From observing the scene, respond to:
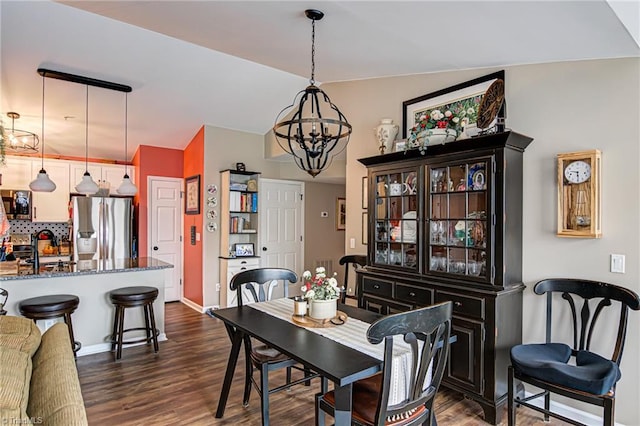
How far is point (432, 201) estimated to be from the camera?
123 inches

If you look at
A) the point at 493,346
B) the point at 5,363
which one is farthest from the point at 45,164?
the point at 493,346

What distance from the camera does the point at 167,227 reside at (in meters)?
6.14

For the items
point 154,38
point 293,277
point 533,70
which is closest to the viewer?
point 533,70

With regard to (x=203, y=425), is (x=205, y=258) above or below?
above

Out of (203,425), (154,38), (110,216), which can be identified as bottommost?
(203,425)

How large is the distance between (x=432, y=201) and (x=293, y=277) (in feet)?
4.34

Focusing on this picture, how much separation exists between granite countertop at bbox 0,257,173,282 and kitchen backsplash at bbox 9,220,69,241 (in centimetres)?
252

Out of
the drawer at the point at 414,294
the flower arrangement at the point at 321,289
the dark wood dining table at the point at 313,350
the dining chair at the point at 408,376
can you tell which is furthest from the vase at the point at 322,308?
the drawer at the point at 414,294

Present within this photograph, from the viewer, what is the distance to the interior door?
6.11m

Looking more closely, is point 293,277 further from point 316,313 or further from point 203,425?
point 203,425

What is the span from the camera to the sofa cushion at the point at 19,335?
1.77 metres

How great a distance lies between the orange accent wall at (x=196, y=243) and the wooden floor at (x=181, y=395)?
1.69m

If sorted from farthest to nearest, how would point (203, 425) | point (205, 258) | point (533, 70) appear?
point (205, 258) → point (533, 70) → point (203, 425)

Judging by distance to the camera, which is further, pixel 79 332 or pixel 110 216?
pixel 110 216
